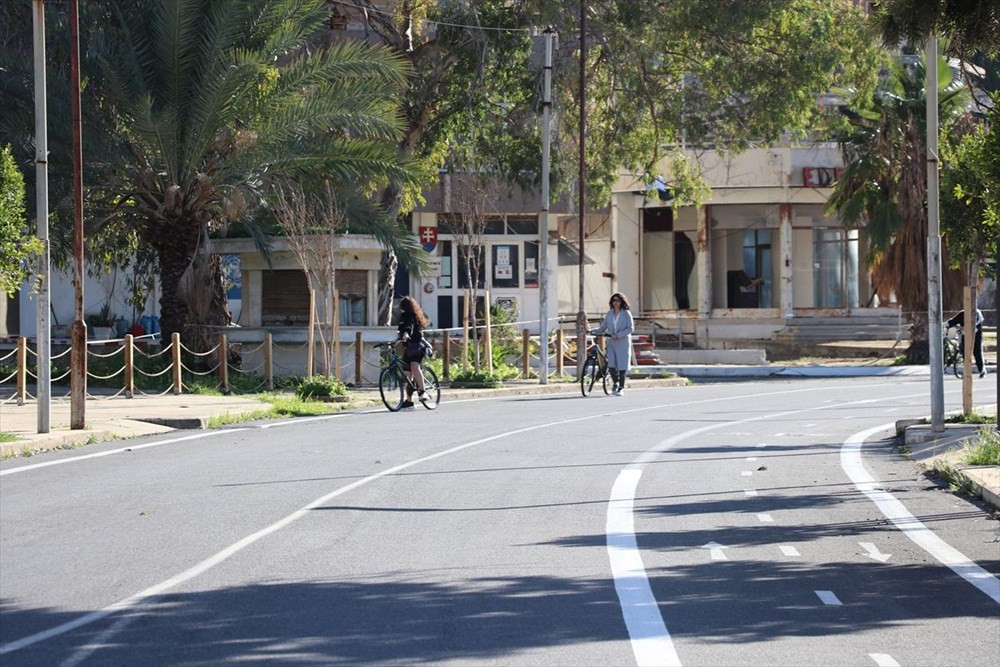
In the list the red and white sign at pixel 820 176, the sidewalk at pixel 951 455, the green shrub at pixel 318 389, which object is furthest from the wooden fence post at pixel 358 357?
the red and white sign at pixel 820 176

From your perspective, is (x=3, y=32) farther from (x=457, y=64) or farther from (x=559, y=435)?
(x=559, y=435)

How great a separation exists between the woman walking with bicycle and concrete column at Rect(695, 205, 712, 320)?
20.4 metres

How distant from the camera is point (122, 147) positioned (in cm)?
2683

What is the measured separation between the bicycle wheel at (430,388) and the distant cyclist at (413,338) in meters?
0.36

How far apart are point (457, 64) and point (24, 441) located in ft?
66.6

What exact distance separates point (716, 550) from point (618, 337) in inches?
718

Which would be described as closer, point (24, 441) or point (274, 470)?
point (274, 470)

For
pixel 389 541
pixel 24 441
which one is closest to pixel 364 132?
pixel 24 441

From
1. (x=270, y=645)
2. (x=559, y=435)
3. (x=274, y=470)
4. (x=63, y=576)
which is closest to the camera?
(x=270, y=645)

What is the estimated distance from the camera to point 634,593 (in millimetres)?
8234

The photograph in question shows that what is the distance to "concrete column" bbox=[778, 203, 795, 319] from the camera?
1864 inches

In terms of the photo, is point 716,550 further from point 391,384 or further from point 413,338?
point 391,384

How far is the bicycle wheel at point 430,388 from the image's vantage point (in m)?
23.7

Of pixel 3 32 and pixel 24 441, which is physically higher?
pixel 3 32
